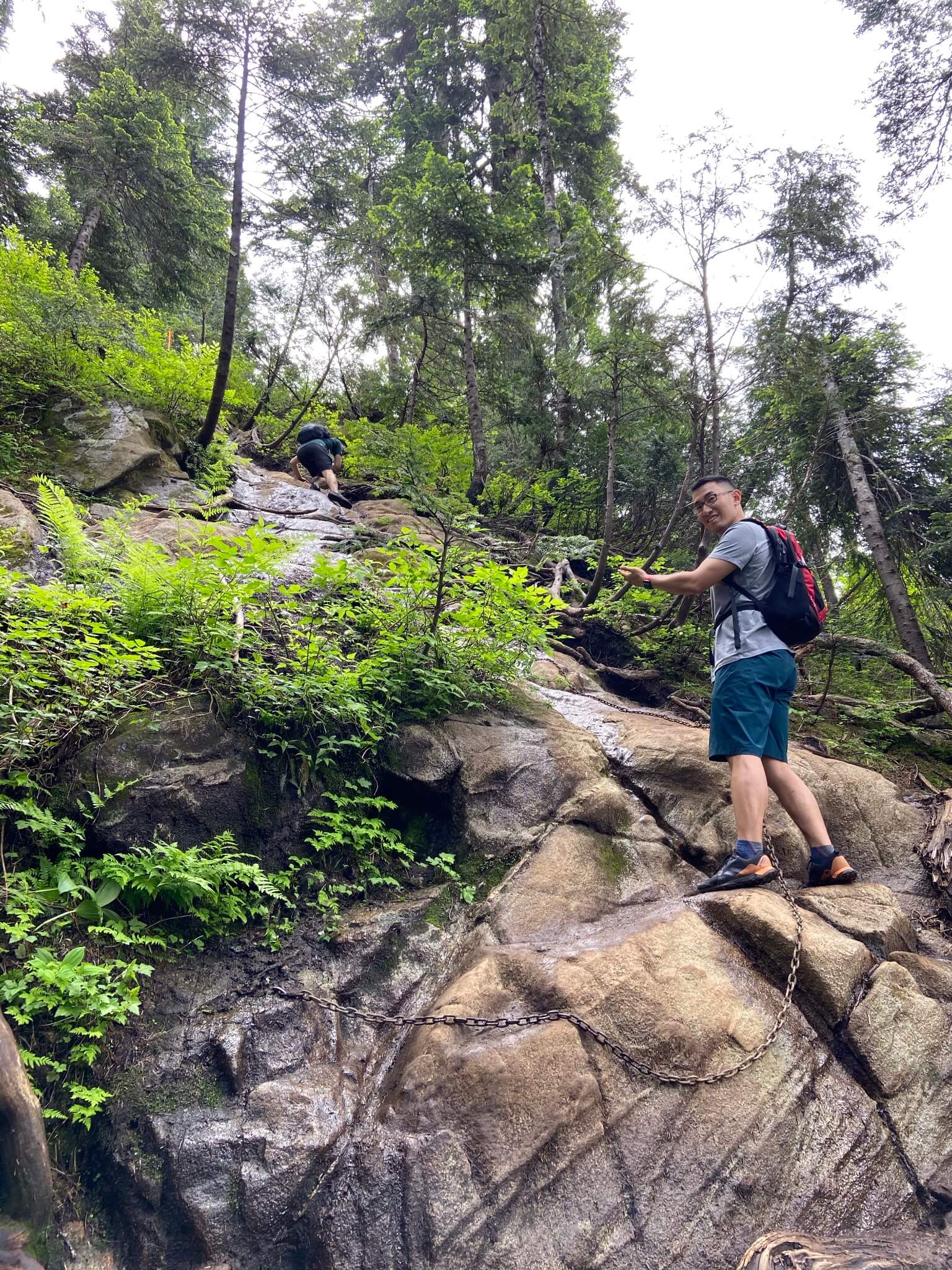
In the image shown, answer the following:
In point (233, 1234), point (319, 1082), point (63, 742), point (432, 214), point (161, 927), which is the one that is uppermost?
point (432, 214)

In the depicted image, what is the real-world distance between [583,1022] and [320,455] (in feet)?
38.7

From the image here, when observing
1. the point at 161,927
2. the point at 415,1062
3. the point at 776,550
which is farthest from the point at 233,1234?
the point at 776,550

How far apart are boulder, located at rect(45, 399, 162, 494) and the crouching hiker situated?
119 inches

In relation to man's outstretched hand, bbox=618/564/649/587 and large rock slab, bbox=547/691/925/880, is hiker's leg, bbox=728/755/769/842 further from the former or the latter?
man's outstretched hand, bbox=618/564/649/587

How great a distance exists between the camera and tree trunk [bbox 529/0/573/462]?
14.0 m

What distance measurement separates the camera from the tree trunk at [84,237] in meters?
14.6

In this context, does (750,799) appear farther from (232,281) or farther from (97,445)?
(232,281)

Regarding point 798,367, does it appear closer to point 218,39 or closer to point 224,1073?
point 224,1073

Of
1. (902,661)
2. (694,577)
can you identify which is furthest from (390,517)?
(902,661)

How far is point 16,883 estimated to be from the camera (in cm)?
304

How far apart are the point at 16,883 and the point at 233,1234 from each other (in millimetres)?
1820

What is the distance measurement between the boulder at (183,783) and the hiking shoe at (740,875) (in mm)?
2799

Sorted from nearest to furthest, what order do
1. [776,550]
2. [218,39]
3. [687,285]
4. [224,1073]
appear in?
1. [224,1073]
2. [776,550]
3. [687,285]
4. [218,39]

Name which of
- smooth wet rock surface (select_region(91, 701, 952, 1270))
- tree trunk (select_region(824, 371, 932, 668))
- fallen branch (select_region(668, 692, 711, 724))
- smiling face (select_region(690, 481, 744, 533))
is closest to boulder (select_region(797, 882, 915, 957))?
smooth wet rock surface (select_region(91, 701, 952, 1270))
